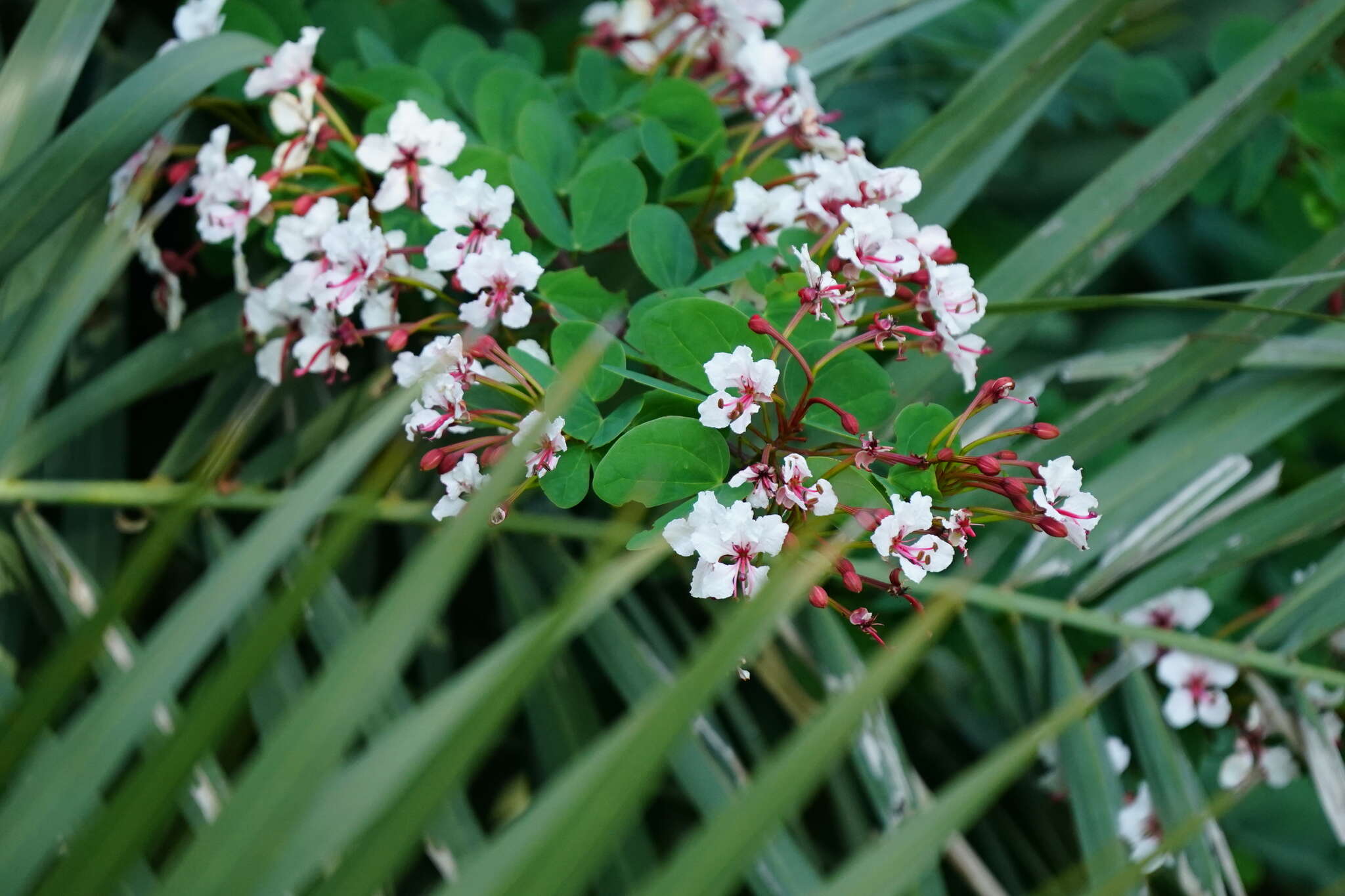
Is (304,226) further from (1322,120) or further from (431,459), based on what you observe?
(1322,120)

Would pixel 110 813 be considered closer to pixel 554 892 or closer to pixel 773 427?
pixel 554 892

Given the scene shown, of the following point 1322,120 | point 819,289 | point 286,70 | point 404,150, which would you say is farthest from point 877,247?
point 1322,120

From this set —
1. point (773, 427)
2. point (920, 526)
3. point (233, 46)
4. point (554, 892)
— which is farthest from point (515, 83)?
point (554, 892)

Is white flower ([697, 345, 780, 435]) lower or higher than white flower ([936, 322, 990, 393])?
higher

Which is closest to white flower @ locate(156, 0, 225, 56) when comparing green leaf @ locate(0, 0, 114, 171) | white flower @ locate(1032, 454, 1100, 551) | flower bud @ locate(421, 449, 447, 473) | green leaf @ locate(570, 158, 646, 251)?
green leaf @ locate(0, 0, 114, 171)

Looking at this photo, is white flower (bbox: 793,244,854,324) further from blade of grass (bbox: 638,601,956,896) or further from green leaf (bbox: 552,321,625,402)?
blade of grass (bbox: 638,601,956,896)

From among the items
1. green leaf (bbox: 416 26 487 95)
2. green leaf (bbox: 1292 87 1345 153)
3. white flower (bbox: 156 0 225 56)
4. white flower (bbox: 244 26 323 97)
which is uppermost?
white flower (bbox: 156 0 225 56)

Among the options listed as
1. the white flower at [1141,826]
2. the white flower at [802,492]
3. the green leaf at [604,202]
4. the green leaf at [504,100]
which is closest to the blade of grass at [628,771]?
the white flower at [802,492]
